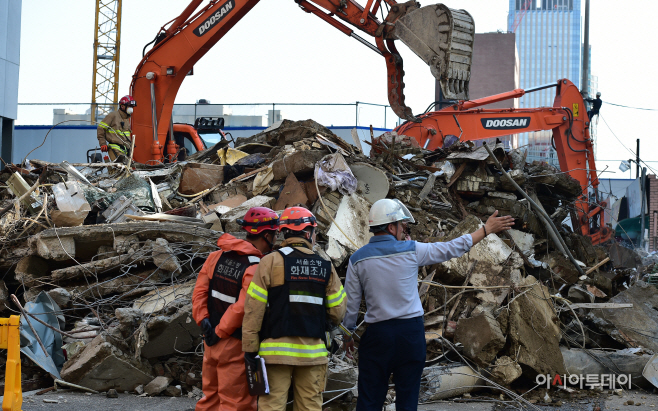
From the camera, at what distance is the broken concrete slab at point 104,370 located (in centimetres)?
527

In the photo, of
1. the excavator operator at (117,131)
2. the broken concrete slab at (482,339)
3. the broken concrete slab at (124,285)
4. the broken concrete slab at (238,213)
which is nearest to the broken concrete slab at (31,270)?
the broken concrete slab at (124,285)

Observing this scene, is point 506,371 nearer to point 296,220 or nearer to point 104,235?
point 296,220

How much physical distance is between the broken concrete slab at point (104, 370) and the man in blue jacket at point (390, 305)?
2.44m

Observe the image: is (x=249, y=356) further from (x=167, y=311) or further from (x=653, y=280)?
(x=653, y=280)

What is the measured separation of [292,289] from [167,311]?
2394mm

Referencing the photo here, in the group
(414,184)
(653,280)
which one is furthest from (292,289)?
(653,280)

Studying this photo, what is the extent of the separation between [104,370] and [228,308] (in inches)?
82.8

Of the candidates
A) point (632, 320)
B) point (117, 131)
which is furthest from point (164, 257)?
point (632, 320)

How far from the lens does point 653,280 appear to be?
9641 mm

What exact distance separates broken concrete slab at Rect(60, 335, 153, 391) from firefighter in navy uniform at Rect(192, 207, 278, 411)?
1.46 m

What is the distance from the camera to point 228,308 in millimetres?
3887

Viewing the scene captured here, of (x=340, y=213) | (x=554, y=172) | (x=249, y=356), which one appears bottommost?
(x=249, y=356)

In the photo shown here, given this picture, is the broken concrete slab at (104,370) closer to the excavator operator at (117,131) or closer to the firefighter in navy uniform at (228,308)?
the firefighter in navy uniform at (228,308)

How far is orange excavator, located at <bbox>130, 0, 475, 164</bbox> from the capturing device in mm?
7734
